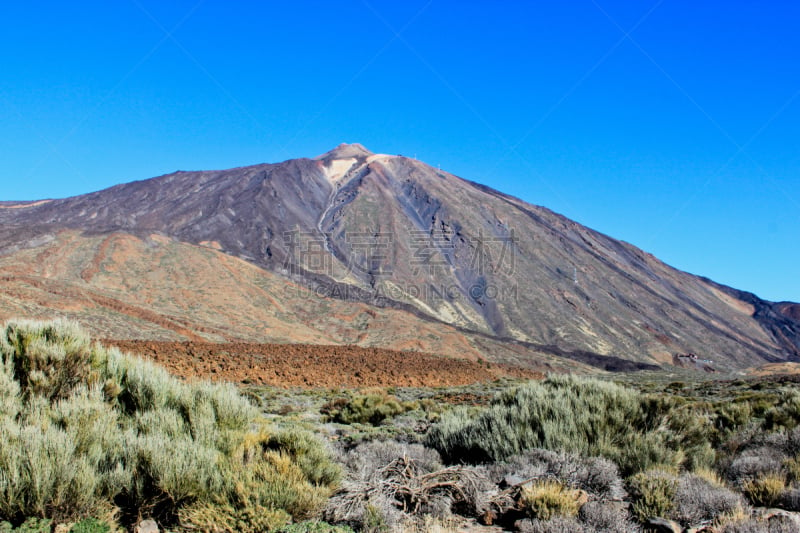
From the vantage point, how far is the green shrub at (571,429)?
616 cm

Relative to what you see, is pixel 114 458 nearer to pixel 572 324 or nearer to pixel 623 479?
pixel 623 479

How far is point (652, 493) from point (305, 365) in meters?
20.4

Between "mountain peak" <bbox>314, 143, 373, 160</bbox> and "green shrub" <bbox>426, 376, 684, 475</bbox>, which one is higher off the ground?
"mountain peak" <bbox>314, 143, 373, 160</bbox>

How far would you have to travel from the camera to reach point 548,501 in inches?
181

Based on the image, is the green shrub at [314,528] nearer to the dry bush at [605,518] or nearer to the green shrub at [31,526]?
the green shrub at [31,526]

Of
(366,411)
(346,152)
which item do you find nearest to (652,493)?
(366,411)

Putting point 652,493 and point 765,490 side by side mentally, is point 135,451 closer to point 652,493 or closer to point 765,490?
point 652,493

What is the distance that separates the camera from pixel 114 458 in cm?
429

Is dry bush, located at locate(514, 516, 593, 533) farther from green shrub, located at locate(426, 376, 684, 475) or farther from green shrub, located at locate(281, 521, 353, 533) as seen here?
green shrub, located at locate(426, 376, 684, 475)

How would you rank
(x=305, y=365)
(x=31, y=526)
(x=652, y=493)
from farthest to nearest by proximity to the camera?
→ (x=305, y=365) < (x=652, y=493) < (x=31, y=526)

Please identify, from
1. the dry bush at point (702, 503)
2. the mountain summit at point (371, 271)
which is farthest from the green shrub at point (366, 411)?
the mountain summit at point (371, 271)

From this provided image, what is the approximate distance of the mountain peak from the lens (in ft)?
454

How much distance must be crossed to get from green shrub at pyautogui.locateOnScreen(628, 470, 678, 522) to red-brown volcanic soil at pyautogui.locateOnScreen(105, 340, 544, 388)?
15.8m

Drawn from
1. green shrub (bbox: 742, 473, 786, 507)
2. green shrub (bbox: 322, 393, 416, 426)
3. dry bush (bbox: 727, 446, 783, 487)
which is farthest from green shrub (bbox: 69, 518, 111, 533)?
green shrub (bbox: 322, 393, 416, 426)
